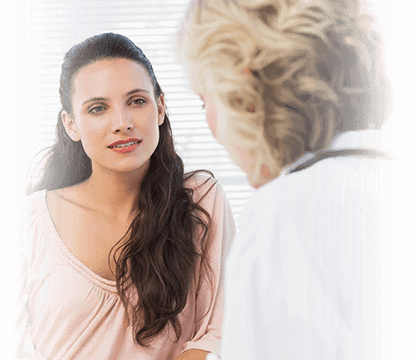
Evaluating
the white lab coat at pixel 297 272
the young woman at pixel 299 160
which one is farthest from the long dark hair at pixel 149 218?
the white lab coat at pixel 297 272

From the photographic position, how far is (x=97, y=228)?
91 centimetres

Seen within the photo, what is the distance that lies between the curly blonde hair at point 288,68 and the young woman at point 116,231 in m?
0.28

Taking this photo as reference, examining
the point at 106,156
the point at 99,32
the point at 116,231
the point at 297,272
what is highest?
the point at 99,32

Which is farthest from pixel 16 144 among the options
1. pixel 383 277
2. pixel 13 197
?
pixel 383 277

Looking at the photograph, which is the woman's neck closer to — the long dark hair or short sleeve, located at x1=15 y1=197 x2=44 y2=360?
the long dark hair

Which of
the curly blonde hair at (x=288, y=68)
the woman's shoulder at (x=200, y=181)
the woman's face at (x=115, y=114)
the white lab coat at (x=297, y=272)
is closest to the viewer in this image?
the white lab coat at (x=297, y=272)

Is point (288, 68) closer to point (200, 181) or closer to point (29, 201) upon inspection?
point (200, 181)

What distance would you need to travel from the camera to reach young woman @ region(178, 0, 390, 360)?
429mm

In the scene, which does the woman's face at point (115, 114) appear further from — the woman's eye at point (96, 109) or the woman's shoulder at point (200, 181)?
the woman's shoulder at point (200, 181)

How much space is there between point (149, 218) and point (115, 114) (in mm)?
236

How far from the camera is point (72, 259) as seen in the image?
88 centimetres

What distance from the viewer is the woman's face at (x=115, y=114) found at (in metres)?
0.82

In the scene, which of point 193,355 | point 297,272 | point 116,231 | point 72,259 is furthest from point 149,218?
point 297,272

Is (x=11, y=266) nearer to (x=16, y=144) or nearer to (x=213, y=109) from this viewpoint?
(x=16, y=144)
